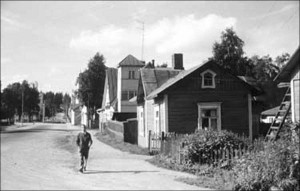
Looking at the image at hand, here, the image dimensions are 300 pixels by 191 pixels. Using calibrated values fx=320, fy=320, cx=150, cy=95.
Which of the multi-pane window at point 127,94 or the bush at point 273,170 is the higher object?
the multi-pane window at point 127,94

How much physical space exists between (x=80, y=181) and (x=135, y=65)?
30.2 m

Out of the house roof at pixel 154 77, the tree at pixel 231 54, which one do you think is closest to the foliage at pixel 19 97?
the house roof at pixel 154 77

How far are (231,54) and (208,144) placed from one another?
43028 mm

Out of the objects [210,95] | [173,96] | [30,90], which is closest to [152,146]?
[173,96]

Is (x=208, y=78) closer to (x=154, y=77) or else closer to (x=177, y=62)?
(x=154, y=77)

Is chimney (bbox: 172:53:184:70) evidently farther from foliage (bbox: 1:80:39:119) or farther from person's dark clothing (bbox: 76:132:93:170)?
foliage (bbox: 1:80:39:119)

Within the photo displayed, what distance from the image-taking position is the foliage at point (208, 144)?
11.9 metres

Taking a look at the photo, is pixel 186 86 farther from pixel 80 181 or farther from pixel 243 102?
pixel 80 181

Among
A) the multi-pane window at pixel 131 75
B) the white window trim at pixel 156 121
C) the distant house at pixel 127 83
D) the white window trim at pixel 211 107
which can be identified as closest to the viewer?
the white window trim at pixel 211 107

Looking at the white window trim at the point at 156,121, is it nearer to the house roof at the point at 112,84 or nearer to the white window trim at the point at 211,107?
the white window trim at the point at 211,107

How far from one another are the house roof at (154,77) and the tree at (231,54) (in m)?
30.8

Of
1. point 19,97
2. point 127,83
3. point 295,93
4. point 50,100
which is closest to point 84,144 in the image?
point 19,97

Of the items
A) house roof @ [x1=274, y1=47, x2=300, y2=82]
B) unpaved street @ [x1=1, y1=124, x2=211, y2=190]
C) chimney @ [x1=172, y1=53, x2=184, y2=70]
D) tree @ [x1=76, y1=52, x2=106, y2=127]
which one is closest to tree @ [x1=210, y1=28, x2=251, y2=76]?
tree @ [x1=76, y1=52, x2=106, y2=127]

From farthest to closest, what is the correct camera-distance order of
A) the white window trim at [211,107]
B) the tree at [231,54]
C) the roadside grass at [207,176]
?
the tree at [231,54], the white window trim at [211,107], the roadside grass at [207,176]
